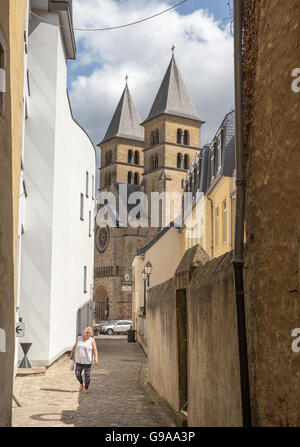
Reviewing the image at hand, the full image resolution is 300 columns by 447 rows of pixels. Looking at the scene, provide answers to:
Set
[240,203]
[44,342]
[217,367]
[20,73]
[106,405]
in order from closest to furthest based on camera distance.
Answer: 1. [240,203]
2. [217,367]
3. [20,73]
4. [106,405]
5. [44,342]

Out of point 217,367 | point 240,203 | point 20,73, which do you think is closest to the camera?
point 240,203

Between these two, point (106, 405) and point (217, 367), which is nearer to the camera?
Answer: point (217, 367)

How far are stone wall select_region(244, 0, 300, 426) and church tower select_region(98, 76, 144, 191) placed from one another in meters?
89.8

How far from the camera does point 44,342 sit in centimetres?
1820

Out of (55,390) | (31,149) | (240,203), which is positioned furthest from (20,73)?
(31,149)

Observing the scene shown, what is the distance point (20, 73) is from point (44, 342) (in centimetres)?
1132

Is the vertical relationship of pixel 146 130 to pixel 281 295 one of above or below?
above

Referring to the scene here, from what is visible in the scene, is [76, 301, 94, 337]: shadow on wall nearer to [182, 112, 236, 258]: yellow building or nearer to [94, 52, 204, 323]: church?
[182, 112, 236, 258]: yellow building

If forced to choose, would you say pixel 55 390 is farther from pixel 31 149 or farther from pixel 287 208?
pixel 287 208

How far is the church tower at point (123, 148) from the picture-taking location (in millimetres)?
96375

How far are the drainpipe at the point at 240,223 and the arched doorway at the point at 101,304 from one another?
242 ft

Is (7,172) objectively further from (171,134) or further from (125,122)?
(125,122)

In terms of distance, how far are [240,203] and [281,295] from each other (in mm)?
1344
